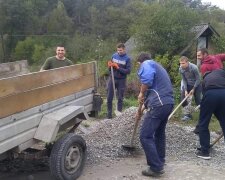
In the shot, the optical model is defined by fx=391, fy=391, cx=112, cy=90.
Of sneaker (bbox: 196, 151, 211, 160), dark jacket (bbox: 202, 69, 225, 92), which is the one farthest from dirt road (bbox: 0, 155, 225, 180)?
dark jacket (bbox: 202, 69, 225, 92)

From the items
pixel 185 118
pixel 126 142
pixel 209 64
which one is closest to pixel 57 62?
pixel 126 142

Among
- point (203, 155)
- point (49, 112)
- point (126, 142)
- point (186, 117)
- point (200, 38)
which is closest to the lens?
point (49, 112)

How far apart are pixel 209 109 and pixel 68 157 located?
2.47 m

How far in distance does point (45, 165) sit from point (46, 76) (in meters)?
1.63

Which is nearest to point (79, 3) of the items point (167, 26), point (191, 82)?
point (167, 26)

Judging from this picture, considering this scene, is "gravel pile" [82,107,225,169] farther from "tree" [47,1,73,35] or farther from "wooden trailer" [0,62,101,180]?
"tree" [47,1,73,35]

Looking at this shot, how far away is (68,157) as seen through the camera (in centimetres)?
Answer: 496

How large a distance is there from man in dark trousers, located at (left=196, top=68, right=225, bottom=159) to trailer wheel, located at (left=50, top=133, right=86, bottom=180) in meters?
2.11

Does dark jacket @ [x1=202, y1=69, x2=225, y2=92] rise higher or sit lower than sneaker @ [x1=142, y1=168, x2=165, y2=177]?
higher

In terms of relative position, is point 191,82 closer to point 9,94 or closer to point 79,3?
point 9,94

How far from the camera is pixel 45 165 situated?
5793 millimetres

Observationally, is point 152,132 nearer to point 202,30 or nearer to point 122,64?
point 122,64

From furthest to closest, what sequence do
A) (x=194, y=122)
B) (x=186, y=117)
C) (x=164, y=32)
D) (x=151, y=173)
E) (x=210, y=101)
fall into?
(x=164, y=32) → (x=186, y=117) → (x=194, y=122) → (x=210, y=101) → (x=151, y=173)

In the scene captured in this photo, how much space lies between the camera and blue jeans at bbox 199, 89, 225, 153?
239 inches
